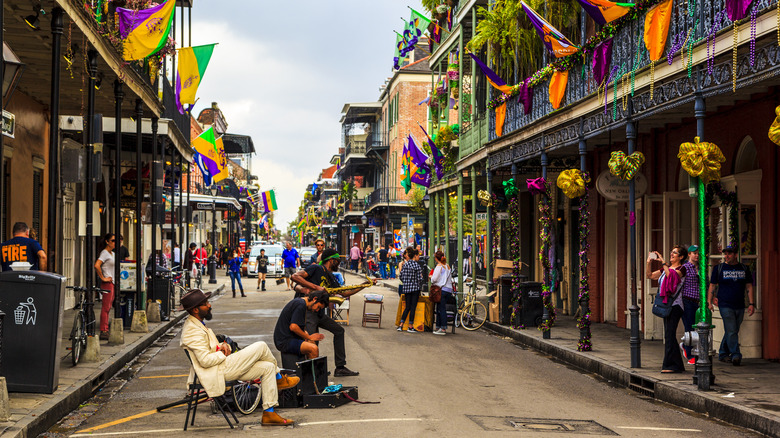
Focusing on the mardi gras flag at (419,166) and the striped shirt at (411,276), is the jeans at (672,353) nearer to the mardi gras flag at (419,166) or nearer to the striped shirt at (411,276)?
the striped shirt at (411,276)

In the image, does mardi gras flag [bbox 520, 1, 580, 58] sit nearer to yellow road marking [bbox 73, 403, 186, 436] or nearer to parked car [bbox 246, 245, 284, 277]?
yellow road marking [bbox 73, 403, 186, 436]

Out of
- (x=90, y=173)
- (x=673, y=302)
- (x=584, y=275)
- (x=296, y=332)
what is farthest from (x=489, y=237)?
(x=296, y=332)

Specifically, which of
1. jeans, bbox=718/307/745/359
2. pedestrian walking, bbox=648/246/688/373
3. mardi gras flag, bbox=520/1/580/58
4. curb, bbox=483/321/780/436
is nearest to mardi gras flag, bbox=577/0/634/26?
mardi gras flag, bbox=520/1/580/58

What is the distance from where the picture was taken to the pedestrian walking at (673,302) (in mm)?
12203

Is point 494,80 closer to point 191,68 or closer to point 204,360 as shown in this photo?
point 191,68

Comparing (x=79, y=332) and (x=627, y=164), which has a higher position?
(x=627, y=164)

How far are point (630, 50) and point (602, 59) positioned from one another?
1.20m

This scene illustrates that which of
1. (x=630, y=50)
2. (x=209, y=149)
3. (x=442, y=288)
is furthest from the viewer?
(x=209, y=149)

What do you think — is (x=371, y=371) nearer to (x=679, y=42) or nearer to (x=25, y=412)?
(x=25, y=412)

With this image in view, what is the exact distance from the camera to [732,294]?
13117 mm

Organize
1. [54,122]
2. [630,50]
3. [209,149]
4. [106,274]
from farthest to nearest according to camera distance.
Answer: [209,149], [106,274], [630,50], [54,122]

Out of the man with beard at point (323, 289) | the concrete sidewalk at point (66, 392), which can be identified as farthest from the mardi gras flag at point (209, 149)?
the man with beard at point (323, 289)

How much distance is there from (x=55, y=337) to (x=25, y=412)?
1.02 meters

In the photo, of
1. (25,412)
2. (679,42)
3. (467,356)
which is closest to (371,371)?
(467,356)
